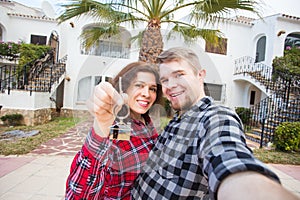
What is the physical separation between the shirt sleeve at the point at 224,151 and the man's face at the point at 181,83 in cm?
6

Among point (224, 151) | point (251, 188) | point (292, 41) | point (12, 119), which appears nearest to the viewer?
point (251, 188)

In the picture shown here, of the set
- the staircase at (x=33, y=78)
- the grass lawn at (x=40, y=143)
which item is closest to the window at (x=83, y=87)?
the grass lawn at (x=40, y=143)

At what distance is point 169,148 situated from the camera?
54 centimetres

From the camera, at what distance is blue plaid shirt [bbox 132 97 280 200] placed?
1.22 ft

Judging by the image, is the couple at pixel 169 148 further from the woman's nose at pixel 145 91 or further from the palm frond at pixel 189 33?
the palm frond at pixel 189 33

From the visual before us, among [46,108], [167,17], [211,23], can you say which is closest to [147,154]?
[167,17]

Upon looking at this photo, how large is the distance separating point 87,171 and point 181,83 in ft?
1.18

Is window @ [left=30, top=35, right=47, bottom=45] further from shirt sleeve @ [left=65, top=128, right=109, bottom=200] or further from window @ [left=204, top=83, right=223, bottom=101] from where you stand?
window @ [left=204, top=83, right=223, bottom=101]

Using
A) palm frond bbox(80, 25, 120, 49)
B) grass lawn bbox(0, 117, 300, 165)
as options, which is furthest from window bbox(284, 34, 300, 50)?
palm frond bbox(80, 25, 120, 49)

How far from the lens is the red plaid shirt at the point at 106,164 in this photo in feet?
1.90

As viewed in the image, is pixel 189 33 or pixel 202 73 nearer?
pixel 202 73

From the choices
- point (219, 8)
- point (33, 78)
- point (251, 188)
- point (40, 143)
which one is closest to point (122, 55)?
point (251, 188)

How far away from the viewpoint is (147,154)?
62 centimetres

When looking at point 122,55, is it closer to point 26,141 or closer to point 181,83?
point 181,83
